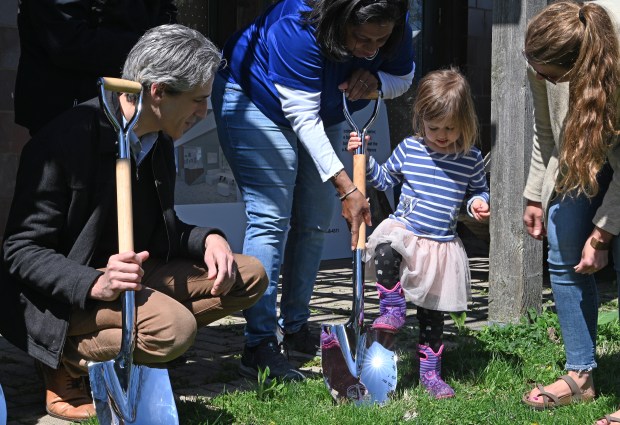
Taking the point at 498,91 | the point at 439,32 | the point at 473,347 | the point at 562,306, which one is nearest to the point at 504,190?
the point at 498,91

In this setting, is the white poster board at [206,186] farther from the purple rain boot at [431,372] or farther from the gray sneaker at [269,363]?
the purple rain boot at [431,372]

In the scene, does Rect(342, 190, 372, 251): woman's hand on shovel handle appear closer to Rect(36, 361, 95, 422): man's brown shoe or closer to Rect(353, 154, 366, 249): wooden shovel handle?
Rect(353, 154, 366, 249): wooden shovel handle

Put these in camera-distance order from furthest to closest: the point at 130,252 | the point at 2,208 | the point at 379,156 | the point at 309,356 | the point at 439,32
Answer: the point at 439,32 < the point at 379,156 < the point at 2,208 < the point at 309,356 < the point at 130,252

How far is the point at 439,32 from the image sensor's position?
9195mm

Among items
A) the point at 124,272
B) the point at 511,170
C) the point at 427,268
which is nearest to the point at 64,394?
the point at 124,272

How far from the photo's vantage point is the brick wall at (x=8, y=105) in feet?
20.4

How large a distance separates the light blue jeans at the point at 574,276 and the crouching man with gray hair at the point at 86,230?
4.39 feet

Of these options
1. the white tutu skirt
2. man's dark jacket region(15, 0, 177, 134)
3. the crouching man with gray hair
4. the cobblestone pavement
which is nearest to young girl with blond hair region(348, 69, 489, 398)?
the white tutu skirt

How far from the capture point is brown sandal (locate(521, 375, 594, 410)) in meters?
3.94

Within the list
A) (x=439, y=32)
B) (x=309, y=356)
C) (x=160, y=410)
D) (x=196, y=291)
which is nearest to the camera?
(x=160, y=410)

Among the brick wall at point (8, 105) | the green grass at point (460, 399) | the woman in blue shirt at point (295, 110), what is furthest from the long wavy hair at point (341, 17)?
the brick wall at point (8, 105)

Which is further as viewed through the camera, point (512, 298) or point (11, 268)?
point (512, 298)

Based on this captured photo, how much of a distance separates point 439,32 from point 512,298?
4.33 metres

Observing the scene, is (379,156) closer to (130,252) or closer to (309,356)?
(309,356)
